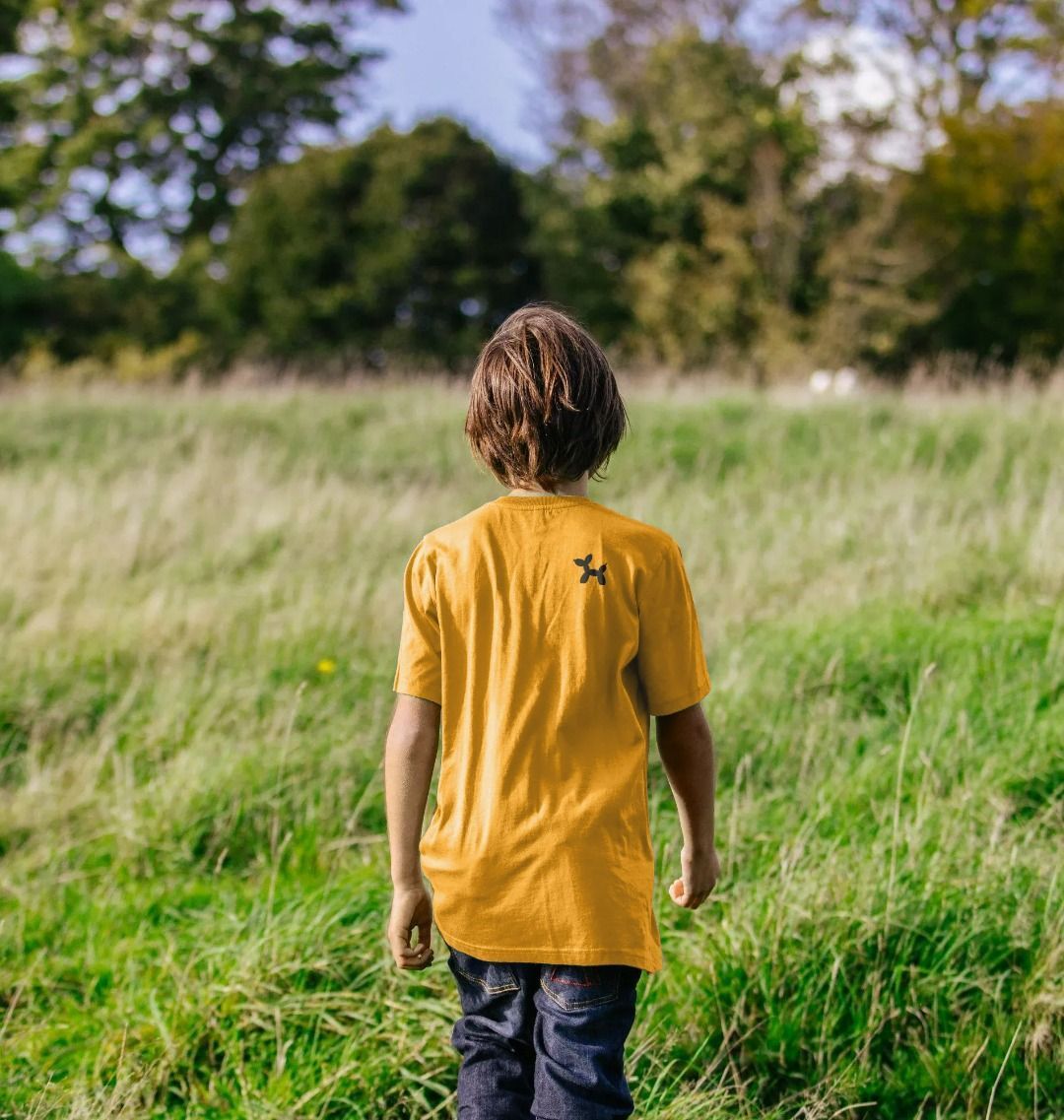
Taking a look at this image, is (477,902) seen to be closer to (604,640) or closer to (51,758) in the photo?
(604,640)

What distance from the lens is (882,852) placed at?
2578mm

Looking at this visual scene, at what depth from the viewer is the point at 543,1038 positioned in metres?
1.55

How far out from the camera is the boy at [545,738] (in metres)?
1.52

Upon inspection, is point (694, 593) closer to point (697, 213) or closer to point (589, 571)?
point (589, 571)

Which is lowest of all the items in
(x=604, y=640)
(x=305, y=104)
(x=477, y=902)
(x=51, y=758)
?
(x=51, y=758)

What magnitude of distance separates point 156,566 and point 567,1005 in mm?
4813

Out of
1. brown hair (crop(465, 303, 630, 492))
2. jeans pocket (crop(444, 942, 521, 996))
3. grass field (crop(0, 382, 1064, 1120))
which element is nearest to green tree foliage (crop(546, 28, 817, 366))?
grass field (crop(0, 382, 1064, 1120))

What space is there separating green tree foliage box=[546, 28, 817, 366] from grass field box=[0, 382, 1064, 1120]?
9.59 m

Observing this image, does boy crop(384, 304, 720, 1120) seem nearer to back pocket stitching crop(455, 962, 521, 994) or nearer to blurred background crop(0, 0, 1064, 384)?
back pocket stitching crop(455, 962, 521, 994)

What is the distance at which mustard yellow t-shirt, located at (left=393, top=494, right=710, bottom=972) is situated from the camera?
1.52m

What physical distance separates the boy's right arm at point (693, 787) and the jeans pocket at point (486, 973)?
0.28 metres

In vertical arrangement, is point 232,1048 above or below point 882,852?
below

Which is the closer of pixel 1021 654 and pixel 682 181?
pixel 1021 654

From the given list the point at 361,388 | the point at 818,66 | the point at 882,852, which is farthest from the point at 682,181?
the point at 882,852
